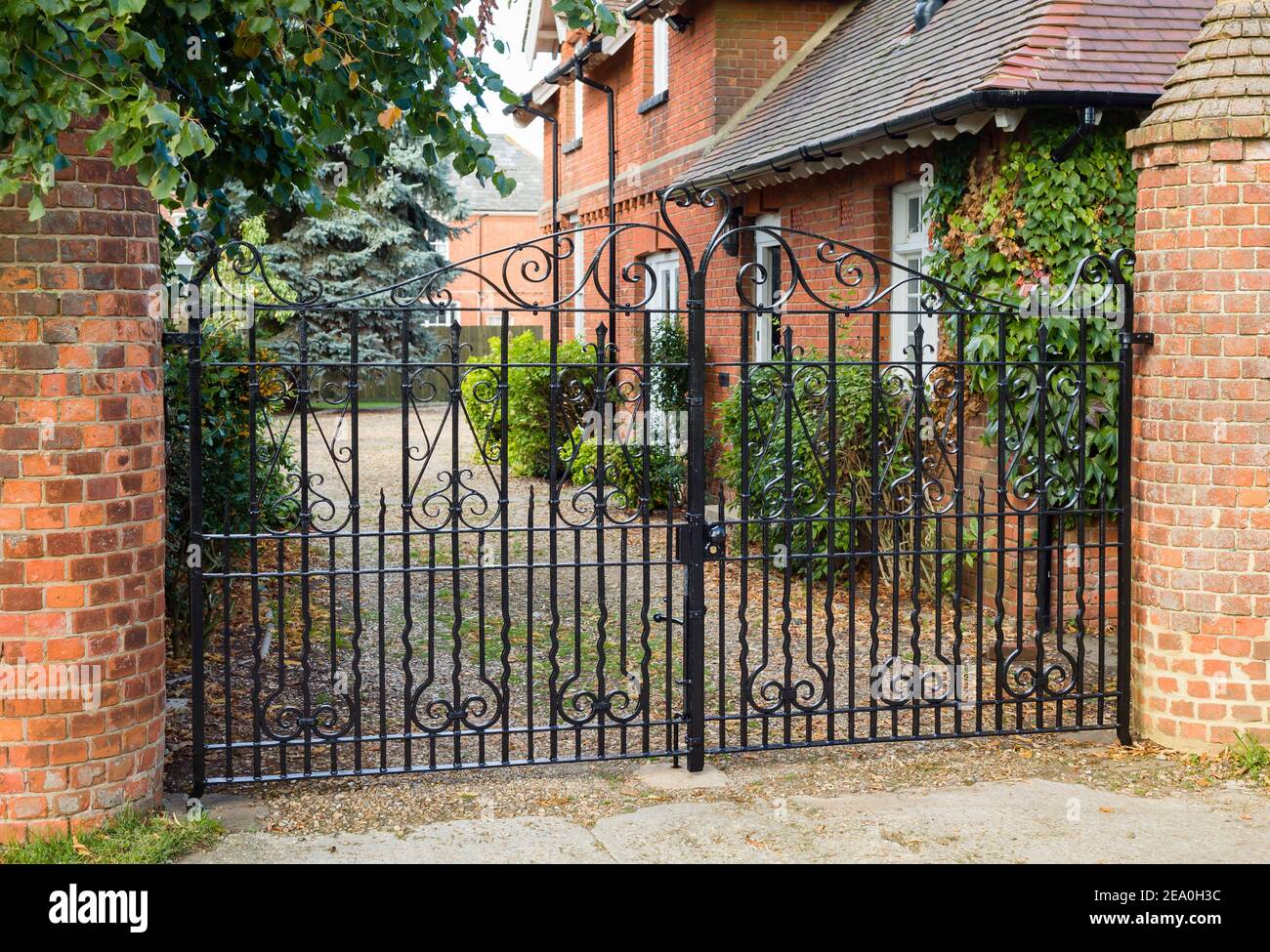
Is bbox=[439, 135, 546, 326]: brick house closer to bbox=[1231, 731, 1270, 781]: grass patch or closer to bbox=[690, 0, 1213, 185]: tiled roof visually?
bbox=[690, 0, 1213, 185]: tiled roof

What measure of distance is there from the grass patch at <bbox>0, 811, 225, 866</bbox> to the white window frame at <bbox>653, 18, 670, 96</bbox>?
40.8ft

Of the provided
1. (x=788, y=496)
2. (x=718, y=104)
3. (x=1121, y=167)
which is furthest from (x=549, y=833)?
(x=718, y=104)

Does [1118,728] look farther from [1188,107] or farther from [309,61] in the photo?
[309,61]

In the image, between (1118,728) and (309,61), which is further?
(1118,728)

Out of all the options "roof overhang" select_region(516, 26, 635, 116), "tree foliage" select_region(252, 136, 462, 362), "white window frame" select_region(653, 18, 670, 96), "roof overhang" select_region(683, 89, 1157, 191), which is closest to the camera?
"roof overhang" select_region(683, 89, 1157, 191)

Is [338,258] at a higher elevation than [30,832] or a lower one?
higher

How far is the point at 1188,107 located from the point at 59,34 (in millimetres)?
4576

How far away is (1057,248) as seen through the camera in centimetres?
821

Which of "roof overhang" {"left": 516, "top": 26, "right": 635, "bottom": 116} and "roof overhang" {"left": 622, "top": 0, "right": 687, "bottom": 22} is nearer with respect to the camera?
"roof overhang" {"left": 622, "top": 0, "right": 687, "bottom": 22}

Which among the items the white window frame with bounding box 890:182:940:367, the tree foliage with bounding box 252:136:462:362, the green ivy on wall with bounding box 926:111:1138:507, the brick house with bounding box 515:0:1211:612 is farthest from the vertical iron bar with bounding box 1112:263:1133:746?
the tree foliage with bounding box 252:136:462:362

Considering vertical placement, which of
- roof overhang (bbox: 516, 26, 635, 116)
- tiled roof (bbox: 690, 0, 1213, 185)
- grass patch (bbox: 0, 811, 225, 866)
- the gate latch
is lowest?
grass patch (bbox: 0, 811, 225, 866)

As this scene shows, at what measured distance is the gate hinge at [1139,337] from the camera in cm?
596

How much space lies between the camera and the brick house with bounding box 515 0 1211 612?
840 cm

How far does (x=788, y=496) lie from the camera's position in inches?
228
